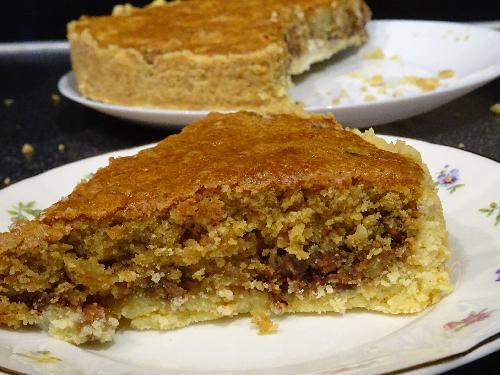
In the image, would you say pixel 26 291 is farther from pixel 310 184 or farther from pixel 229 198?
pixel 310 184

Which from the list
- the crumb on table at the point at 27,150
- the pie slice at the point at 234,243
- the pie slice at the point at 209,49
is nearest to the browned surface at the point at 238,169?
the pie slice at the point at 234,243

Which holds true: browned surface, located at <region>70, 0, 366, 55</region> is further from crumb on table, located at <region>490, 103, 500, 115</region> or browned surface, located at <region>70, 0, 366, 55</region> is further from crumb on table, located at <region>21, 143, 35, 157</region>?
crumb on table, located at <region>490, 103, 500, 115</region>

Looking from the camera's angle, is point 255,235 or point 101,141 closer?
point 255,235

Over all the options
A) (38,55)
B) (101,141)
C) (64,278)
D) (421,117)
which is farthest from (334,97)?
(38,55)

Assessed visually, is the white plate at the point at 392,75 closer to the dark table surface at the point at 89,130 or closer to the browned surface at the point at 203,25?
the dark table surface at the point at 89,130

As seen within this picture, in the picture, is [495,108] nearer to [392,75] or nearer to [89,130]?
[392,75]

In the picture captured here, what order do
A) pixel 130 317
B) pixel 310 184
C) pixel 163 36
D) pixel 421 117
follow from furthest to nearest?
pixel 163 36, pixel 421 117, pixel 130 317, pixel 310 184

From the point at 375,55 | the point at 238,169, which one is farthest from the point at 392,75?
the point at 238,169

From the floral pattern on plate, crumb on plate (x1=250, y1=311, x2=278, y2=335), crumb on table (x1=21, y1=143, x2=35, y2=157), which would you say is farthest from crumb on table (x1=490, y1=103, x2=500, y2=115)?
crumb on table (x1=21, y1=143, x2=35, y2=157)
